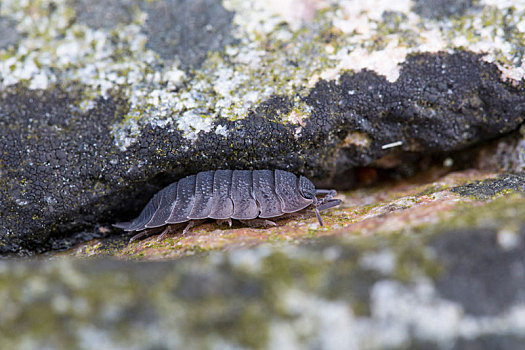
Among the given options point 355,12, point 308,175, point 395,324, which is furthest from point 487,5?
point 395,324

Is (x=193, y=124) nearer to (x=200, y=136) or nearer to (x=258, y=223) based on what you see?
(x=200, y=136)

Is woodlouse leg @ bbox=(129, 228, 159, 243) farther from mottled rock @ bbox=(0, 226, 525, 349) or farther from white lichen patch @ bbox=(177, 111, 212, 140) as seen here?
mottled rock @ bbox=(0, 226, 525, 349)

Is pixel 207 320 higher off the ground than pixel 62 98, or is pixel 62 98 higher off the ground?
pixel 62 98

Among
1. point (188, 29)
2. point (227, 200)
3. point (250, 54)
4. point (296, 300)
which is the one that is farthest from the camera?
point (188, 29)

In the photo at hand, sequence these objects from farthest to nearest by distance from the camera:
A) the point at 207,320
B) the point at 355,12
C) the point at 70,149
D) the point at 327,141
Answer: the point at 355,12 < the point at 327,141 < the point at 70,149 < the point at 207,320

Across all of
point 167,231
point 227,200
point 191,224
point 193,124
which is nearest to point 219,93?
point 193,124

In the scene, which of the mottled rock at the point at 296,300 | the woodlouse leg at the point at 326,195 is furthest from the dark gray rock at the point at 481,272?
the woodlouse leg at the point at 326,195

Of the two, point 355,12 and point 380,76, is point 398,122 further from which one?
point 355,12
